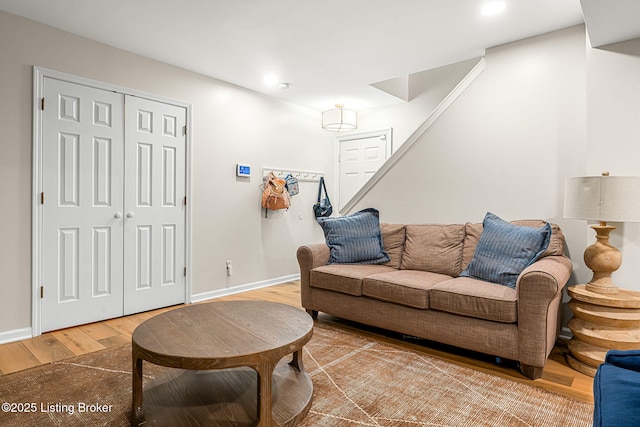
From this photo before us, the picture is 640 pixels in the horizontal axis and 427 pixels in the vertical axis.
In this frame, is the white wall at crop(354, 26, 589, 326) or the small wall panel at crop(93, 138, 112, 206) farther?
the small wall panel at crop(93, 138, 112, 206)

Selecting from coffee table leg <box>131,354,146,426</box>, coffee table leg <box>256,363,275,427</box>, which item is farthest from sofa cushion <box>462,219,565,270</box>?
coffee table leg <box>131,354,146,426</box>

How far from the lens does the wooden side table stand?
211 cm

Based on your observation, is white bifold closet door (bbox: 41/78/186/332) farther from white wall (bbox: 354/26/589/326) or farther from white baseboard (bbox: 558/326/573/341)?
white baseboard (bbox: 558/326/573/341)

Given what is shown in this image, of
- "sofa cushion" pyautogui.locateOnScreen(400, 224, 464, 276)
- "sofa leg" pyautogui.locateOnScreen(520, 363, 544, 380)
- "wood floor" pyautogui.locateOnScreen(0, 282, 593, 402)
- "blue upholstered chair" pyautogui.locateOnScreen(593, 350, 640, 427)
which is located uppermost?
"sofa cushion" pyautogui.locateOnScreen(400, 224, 464, 276)

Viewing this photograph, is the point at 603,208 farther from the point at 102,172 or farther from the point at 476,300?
the point at 102,172

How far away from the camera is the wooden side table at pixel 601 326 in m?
2.11

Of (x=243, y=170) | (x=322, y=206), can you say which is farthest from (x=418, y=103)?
(x=243, y=170)

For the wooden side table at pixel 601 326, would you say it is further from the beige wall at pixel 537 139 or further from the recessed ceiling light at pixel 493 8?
the recessed ceiling light at pixel 493 8

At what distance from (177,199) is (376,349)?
8.13ft

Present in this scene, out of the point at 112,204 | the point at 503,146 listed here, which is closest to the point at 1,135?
the point at 112,204

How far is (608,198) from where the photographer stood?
7.04ft

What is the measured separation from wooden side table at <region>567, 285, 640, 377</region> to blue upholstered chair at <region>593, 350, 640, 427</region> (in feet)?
3.78

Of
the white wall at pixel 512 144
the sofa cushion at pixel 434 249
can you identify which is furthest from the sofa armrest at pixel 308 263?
the white wall at pixel 512 144

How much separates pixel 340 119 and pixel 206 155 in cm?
189
